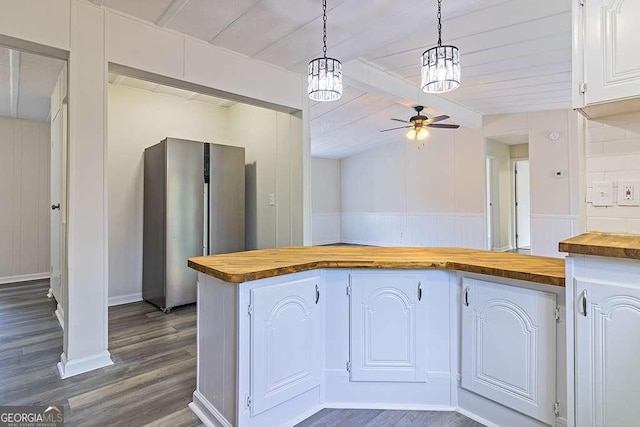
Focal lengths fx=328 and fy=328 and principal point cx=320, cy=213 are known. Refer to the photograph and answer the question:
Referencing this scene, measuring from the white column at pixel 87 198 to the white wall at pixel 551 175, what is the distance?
6.49 m

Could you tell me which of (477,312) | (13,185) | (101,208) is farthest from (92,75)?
(13,185)

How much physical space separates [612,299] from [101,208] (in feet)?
9.23

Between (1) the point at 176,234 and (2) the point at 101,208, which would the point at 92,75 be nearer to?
(2) the point at 101,208

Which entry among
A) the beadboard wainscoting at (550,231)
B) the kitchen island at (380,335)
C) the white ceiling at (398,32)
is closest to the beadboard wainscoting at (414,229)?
the beadboard wainscoting at (550,231)

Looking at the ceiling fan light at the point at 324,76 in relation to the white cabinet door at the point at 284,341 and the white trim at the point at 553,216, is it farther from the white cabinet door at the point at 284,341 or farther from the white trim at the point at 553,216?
the white trim at the point at 553,216

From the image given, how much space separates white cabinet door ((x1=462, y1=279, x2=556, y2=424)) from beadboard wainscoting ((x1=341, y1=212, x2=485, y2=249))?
5.38 meters

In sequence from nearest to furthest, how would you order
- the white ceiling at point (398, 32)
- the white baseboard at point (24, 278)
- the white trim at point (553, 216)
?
1. the white ceiling at point (398, 32)
2. the white baseboard at point (24, 278)
3. the white trim at point (553, 216)

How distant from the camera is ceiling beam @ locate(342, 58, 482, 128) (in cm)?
357

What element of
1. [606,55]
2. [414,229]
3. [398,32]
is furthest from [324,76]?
[414,229]

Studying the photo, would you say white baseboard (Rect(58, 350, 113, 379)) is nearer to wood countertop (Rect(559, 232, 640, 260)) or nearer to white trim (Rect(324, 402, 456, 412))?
white trim (Rect(324, 402, 456, 412))

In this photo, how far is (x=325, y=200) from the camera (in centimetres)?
893

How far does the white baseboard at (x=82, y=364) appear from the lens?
2121 mm

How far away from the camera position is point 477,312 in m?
1.68

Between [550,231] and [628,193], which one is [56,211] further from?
[550,231]
